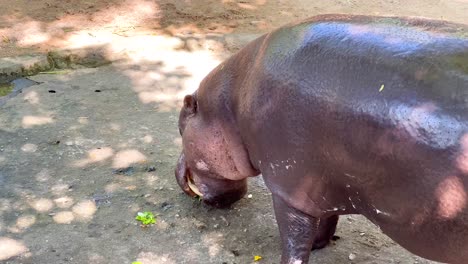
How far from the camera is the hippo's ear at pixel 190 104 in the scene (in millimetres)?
3121

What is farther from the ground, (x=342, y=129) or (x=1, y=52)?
(x=342, y=129)

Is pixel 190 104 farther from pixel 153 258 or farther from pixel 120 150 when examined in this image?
pixel 120 150

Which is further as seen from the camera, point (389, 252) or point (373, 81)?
point (389, 252)

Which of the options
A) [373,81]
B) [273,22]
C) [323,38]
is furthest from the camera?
[273,22]

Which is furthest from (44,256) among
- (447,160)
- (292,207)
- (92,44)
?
(92,44)

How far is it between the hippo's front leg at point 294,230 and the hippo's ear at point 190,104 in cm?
73

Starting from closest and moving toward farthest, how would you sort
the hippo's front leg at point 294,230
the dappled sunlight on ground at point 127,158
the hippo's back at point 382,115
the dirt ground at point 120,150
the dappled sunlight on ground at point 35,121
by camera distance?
the hippo's back at point 382,115
the hippo's front leg at point 294,230
the dirt ground at point 120,150
the dappled sunlight on ground at point 127,158
the dappled sunlight on ground at point 35,121

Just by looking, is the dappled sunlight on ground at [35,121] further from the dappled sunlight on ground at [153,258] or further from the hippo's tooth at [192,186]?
the dappled sunlight on ground at [153,258]

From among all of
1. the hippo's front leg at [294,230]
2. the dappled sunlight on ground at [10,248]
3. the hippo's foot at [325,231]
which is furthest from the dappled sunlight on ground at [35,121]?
the hippo's front leg at [294,230]

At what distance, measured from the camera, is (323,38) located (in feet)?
7.66

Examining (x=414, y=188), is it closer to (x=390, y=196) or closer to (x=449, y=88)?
(x=390, y=196)

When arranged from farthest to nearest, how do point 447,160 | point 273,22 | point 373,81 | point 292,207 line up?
point 273,22 < point 292,207 < point 373,81 < point 447,160

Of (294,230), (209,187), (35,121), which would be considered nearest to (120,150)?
(35,121)

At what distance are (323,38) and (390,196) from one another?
2.12ft
